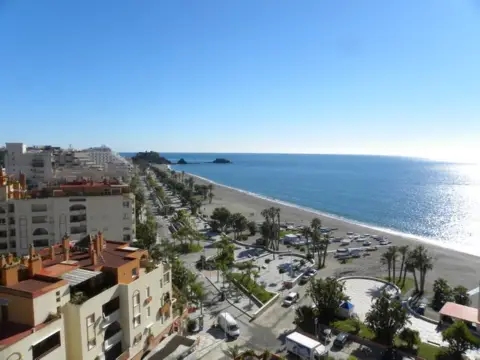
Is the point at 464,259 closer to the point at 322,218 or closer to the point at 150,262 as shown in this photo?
the point at 322,218

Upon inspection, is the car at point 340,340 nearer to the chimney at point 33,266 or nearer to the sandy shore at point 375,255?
the sandy shore at point 375,255

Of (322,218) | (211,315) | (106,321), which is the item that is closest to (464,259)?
(322,218)

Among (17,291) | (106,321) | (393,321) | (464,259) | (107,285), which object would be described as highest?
(17,291)

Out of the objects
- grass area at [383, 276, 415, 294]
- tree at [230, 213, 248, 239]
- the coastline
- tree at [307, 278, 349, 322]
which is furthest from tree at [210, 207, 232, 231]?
Answer: tree at [307, 278, 349, 322]

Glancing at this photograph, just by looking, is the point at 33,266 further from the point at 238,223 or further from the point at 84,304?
the point at 238,223

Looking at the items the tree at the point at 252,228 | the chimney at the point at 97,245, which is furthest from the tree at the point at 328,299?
the tree at the point at 252,228

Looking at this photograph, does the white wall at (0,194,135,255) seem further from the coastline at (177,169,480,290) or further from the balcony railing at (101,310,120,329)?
the coastline at (177,169,480,290)
